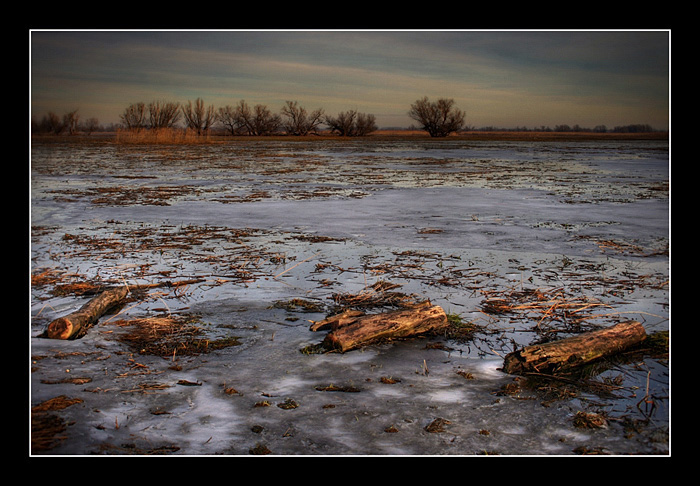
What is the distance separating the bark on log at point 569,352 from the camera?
13.4 ft

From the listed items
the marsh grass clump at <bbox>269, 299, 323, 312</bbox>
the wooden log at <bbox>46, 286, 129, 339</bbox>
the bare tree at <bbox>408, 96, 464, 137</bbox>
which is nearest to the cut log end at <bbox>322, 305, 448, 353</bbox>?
the marsh grass clump at <bbox>269, 299, 323, 312</bbox>

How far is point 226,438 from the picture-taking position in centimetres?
321

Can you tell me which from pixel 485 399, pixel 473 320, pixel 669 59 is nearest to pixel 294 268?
pixel 473 320

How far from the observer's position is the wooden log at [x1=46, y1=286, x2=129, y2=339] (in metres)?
4.65

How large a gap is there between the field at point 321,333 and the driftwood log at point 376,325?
0.34 feet

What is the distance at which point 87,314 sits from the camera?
16.2 ft

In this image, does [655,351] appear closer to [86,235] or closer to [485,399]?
[485,399]

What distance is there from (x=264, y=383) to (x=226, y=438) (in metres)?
0.74

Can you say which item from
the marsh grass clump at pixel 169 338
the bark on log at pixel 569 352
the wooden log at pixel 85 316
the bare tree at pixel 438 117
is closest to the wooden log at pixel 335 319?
the marsh grass clump at pixel 169 338

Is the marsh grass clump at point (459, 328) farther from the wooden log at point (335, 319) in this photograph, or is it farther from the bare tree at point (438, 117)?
the bare tree at point (438, 117)

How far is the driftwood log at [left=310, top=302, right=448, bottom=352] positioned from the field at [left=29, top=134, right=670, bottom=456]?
105 millimetres

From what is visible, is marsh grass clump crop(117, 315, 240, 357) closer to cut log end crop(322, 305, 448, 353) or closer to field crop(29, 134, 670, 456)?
field crop(29, 134, 670, 456)

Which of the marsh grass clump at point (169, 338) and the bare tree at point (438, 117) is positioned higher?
the bare tree at point (438, 117)
